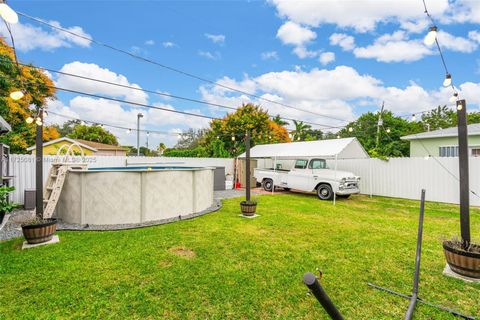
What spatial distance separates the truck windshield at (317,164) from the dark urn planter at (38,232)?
8.95 metres

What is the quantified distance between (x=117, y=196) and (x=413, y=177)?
1070cm

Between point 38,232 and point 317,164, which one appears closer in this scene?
point 38,232

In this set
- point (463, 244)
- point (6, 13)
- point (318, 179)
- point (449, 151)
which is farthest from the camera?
point (449, 151)

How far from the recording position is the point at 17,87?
430 inches

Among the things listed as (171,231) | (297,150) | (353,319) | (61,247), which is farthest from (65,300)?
(297,150)

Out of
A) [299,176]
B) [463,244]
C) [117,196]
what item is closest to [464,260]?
[463,244]

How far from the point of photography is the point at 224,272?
3.34m

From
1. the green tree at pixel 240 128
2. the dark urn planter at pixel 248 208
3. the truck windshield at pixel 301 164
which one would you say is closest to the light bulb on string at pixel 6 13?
the dark urn planter at pixel 248 208

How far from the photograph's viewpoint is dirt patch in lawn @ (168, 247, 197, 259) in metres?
3.93

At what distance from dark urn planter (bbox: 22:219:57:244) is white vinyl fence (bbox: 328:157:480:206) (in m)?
11.4

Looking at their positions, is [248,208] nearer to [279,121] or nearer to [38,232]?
[38,232]

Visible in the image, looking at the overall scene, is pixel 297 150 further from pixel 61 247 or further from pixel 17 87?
pixel 17 87

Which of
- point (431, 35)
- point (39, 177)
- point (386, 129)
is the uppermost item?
point (386, 129)

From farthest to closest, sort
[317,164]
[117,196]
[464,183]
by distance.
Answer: [317,164]
[117,196]
[464,183]
